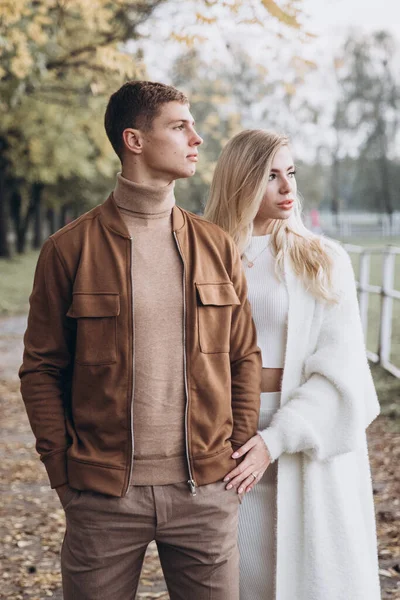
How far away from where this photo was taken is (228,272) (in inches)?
107

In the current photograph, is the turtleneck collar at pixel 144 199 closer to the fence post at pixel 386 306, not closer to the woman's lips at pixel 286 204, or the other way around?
the woman's lips at pixel 286 204

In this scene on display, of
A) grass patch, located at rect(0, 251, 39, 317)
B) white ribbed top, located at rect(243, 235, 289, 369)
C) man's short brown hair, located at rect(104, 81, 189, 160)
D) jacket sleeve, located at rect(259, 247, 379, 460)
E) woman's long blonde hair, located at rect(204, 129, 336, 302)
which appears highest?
man's short brown hair, located at rect(104, 81, 189, 160)

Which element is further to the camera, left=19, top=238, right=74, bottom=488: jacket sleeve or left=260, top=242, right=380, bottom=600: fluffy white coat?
left=260, top=242, right=380, bottom=600: fluffy white coat

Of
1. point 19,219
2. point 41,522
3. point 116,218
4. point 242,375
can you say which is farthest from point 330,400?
point 19,219

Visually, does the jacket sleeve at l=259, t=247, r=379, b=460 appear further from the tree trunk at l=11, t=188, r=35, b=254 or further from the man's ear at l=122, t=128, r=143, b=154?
the tree trunk at l=11, t=188, r=35, b=254

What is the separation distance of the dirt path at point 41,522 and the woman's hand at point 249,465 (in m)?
1.76

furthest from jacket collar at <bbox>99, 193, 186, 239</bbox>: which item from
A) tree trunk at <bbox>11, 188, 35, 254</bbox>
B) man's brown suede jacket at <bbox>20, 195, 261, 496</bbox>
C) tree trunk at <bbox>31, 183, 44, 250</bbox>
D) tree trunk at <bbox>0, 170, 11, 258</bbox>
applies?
tree trunk at <bbox>11, 188, 35, 254</bbox>

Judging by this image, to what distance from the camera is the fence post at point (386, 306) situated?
9156 mm

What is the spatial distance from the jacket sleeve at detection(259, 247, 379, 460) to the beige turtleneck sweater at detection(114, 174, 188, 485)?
426mm

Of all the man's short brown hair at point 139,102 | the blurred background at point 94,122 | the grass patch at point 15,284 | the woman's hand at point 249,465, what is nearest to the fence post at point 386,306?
the blurred background at point 94,122

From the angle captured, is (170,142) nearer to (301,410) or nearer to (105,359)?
(105,359)

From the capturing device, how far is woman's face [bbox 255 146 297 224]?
10.1 ft

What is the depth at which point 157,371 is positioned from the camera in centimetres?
250

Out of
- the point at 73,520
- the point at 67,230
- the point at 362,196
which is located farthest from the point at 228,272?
the point at 362,196
